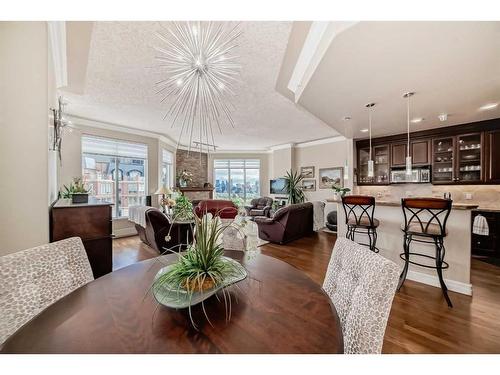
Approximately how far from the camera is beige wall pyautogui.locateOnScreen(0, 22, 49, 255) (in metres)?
1.57

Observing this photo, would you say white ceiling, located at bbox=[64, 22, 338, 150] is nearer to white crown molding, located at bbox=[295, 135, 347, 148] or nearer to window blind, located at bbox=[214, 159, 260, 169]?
white crown molding, located at bbox=[295, 135, 347, 148]

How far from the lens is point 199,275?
91 cm

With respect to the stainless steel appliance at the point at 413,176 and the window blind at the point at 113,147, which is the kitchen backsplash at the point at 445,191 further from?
the window blind at the point at 113,147

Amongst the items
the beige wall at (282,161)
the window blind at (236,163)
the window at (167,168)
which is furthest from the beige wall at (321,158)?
the window at (167,168)

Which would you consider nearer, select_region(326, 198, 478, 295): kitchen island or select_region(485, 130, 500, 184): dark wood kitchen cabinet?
select_region(326, 198, 478, 295): kitchen island

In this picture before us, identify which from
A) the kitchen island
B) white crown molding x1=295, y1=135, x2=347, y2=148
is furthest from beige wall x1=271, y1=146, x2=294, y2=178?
the kitchen island

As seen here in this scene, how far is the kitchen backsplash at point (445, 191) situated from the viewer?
381 centimetres

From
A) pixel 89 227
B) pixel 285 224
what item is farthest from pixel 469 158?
pixel 89 227

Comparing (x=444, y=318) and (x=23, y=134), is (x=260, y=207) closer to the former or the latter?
(x=444, y=318)

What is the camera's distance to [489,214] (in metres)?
3.51

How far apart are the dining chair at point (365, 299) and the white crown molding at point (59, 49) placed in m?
3.06

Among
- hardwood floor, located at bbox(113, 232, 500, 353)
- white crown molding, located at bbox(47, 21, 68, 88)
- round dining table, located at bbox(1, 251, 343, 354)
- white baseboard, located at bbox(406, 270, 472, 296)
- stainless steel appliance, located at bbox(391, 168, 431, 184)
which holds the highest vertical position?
white crown molding, located at bbox(47, 21, 68, 88)
